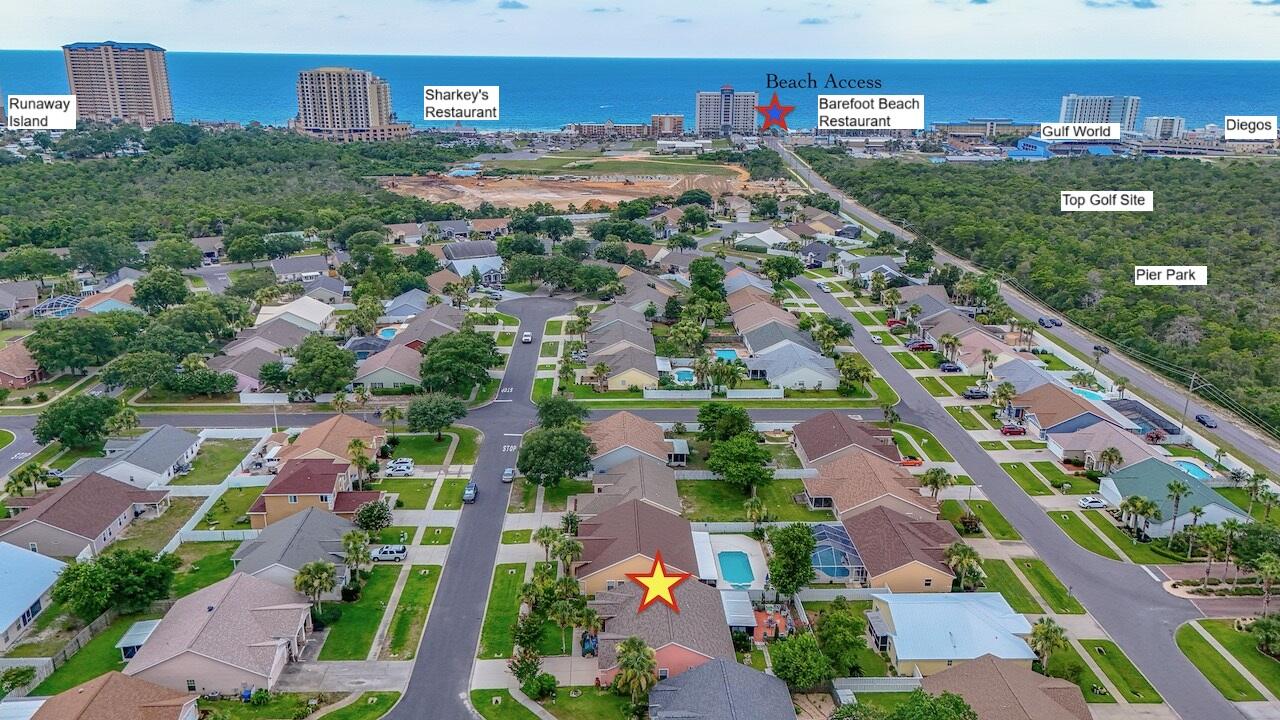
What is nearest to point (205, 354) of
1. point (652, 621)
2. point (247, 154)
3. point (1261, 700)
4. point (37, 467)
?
point (37, 467)

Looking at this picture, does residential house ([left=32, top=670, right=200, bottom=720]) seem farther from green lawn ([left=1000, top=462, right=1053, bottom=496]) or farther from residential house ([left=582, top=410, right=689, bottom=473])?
green lawn ([left=1000, top=462, right=1053, bottom=496])

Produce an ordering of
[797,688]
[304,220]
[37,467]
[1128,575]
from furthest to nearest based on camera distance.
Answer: [304,220]
[37,467]
[1128,575]
[797,688]

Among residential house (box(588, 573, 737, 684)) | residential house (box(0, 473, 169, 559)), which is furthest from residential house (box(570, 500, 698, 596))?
residential house (box(0, 473, 169, 559))

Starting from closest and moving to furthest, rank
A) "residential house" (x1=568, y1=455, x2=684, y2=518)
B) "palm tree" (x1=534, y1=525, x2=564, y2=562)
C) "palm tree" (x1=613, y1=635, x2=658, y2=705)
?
"palm tree" (x1=613, y1=635, x2=658, y2=705) < "palm tree" (x1=534, y1=525, x2=564, y2=562) < "residential house" (x1=568, y1=455, x2=684, y2=518)

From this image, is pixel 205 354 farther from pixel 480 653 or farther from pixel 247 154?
pixel 247 154

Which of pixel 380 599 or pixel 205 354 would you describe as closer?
pixel 380 599

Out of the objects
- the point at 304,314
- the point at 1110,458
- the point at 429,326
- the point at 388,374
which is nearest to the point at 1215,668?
the point at 1110,458

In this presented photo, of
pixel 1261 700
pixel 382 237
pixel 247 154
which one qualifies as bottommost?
pixel 1261 700
